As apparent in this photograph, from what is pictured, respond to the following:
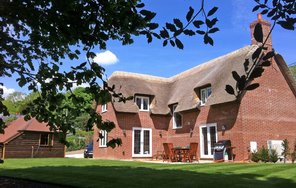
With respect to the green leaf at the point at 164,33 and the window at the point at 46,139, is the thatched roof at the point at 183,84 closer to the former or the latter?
the window at the point at 46,139

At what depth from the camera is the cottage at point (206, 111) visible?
19.6 metres

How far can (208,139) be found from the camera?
70.3 ft

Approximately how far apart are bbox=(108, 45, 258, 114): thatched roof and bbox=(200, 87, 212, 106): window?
29cm

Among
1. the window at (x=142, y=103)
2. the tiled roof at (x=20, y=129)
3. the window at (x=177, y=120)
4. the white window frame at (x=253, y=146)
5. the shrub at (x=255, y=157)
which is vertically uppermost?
the window at (x=142, y=103)

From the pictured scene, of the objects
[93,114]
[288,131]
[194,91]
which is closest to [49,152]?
[194,91]

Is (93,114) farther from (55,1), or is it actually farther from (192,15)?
(192,15)

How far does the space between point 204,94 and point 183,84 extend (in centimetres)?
417

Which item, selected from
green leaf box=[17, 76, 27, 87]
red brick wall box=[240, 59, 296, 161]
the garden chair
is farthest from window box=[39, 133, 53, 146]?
green leaf box=[17, 76, 27, 87]

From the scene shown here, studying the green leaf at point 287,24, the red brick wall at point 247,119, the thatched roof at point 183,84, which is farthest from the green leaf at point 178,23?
the thatched roof at point 183,84

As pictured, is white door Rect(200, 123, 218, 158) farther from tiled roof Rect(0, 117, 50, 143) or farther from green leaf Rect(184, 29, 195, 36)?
green leaf Rect(184, 29, 195, 36)

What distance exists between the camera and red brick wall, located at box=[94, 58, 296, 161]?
63.1 feet

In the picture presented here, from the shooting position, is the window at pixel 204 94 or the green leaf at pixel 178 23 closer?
the green leaf at pixel 178 23

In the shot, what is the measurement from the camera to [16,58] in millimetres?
6527

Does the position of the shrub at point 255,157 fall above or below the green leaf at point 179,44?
below
